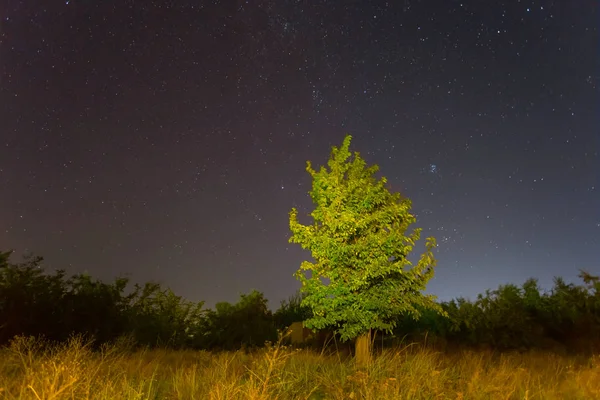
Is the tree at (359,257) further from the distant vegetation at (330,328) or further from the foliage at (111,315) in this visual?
the foliage at (111,315)

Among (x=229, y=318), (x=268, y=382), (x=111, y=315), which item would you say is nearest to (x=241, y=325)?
(x=229, y=318)

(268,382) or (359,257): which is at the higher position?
(359,257)

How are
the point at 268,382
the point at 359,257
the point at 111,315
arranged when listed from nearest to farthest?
1. the point at 268,382
2. the point at 359,257
3. the point at 111,315

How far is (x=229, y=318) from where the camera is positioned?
20.0 metres

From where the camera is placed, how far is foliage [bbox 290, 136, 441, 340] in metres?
13.3

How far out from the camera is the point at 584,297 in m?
23.0

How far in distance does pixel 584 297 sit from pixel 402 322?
30.6 feet

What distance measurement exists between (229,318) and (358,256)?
8365 mm

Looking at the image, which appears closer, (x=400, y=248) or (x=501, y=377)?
(x=501, y=377)

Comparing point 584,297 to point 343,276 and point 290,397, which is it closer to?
point 343,276

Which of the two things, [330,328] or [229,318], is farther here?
[229,318]

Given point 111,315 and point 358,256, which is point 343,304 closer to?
point 358,256

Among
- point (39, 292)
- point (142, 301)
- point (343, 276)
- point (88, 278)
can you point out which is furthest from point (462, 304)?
point (39, 292)

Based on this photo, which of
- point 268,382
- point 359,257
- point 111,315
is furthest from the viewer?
point 111,315
